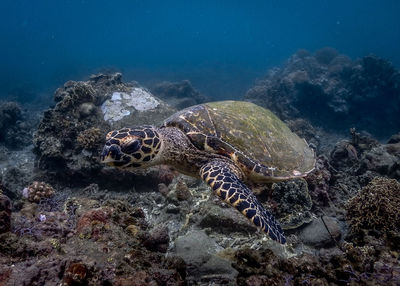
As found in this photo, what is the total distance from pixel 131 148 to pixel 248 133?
2215 mm

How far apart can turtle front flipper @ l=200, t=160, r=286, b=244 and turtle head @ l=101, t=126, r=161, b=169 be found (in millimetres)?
934

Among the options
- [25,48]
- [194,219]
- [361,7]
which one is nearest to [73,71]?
[194,219]

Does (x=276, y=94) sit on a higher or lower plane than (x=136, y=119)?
higher

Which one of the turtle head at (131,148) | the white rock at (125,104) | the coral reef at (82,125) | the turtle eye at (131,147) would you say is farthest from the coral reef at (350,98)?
the turtle eye at (131,147)

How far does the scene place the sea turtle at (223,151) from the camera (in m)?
3.54

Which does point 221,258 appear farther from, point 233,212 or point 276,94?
point 276,94

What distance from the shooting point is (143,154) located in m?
3.84

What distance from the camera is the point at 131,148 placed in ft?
12.1

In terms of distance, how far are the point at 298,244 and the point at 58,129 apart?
727 centimetres

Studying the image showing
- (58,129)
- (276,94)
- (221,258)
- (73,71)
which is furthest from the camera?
(73,71)

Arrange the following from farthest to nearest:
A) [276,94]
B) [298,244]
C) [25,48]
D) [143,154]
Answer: [25,48] < [276,94] < [298,244] < [143,154]

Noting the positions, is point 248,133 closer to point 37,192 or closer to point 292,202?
point 292,202

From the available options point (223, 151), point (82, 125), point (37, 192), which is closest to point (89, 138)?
point (82, 125)

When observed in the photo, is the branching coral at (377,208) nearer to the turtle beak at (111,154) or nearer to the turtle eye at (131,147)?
the turtle eye at (131,147)
